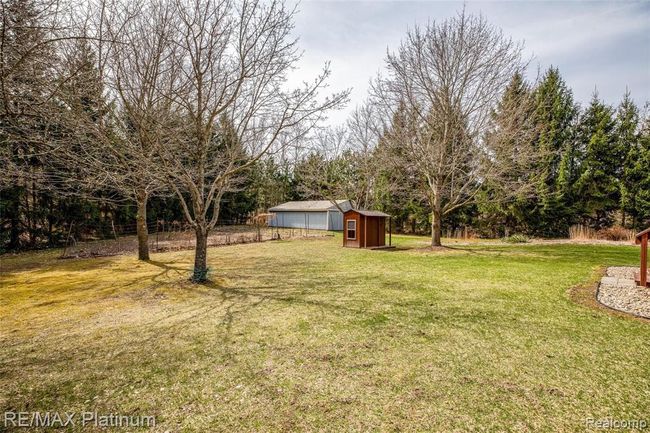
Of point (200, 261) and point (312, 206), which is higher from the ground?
point (312, 206)

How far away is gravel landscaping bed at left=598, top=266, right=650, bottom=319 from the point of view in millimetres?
5277

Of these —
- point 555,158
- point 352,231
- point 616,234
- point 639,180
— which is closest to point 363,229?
point 352,231

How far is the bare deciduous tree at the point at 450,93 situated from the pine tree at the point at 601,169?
363 inches

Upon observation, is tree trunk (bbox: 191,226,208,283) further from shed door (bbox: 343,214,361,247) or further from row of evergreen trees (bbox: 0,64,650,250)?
row of evergreen trees (bbox: 0,64,650,250)

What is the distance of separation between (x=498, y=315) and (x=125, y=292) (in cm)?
699

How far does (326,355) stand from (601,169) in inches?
892

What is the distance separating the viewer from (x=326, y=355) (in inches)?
145

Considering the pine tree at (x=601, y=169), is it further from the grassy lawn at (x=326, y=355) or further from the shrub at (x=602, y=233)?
the grassy lawn at (x=326, y=355)

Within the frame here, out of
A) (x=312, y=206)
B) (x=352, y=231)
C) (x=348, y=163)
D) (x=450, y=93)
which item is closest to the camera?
(x=450, y=93)

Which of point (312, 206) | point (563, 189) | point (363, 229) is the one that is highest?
point (563, 189)

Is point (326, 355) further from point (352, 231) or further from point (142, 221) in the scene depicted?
point (352, 231)

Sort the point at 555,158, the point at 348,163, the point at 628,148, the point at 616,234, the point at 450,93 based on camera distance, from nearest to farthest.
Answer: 1. the point at 450,93
2. the point at 616,234
3. the point at 628,148
4. the point at 555,158
5. the point at 348,163

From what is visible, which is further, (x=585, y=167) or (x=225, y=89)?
(x=585, y=167)

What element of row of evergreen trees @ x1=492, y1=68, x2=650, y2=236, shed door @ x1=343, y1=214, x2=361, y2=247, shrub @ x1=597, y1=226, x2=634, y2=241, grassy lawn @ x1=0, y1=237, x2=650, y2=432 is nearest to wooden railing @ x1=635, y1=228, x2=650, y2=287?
grassy lawn @ x1=0, y1=237, x2=650, y2=432
